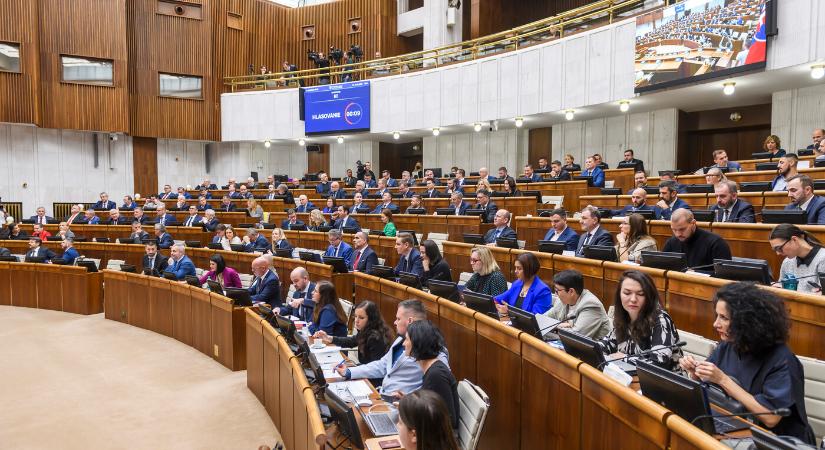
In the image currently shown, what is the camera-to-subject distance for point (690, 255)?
163 inches

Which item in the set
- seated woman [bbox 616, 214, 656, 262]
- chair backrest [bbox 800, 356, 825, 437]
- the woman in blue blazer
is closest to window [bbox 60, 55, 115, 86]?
the woman in blue blazer

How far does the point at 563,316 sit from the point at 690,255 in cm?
129

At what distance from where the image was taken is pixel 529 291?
159 inches

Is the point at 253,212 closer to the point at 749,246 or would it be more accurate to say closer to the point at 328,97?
the point at 328,97

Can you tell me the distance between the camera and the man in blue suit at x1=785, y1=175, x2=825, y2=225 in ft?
14.2

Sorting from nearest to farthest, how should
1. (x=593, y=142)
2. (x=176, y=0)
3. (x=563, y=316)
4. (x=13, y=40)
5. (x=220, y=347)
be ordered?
(x=563, y=316) < (x=220, y=347) < (x=593, y=142) < (x=13, y=40) < (x=176, y=0)

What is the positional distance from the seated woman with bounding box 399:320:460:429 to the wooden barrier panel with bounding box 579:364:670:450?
1.95ft

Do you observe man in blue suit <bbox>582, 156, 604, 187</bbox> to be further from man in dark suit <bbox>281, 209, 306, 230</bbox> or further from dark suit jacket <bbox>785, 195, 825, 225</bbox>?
man in dark suit <bbox>281, 209, 306, 230</bbox>

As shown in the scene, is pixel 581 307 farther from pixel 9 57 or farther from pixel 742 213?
pixel 9 57

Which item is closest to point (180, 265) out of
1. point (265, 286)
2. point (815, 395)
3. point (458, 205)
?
point (265, 286)

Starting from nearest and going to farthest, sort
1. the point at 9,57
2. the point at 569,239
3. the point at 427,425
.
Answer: the point at 427,425 < the point at 569,239 < the point at 9,57

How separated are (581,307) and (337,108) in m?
12.0

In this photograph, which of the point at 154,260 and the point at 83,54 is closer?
the point at 154,260

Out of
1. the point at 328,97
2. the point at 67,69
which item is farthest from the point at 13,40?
the point at 328,97
